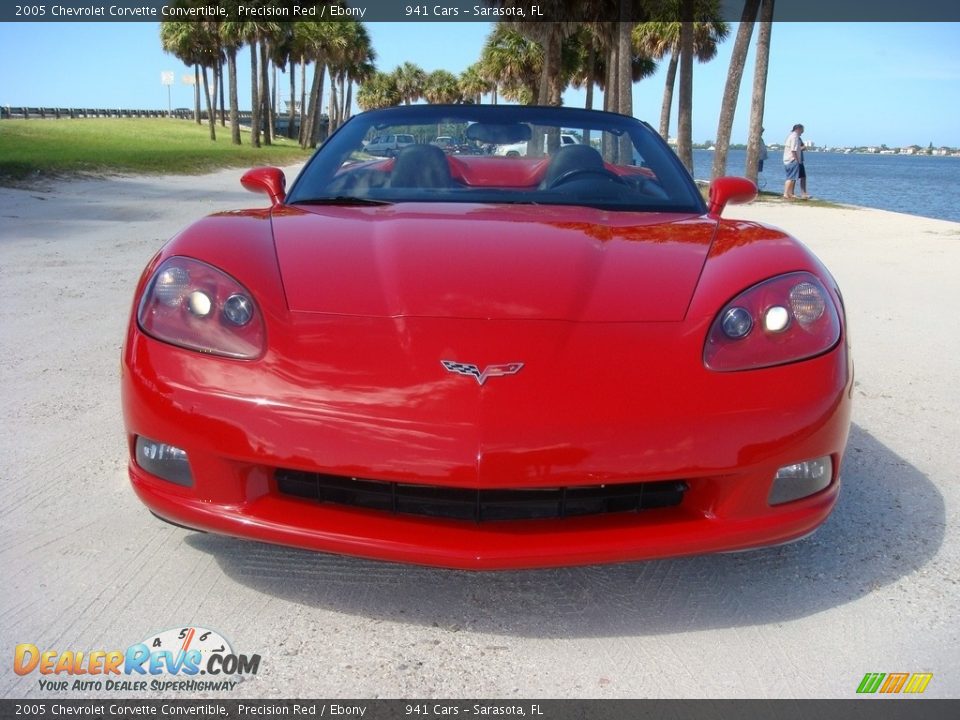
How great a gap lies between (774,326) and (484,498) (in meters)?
0.82

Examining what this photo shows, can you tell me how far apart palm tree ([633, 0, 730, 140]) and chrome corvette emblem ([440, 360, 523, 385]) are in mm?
29376

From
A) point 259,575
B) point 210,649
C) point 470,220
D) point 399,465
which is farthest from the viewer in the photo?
point 470,220

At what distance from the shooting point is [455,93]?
3538 inches

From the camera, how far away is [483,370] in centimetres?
187

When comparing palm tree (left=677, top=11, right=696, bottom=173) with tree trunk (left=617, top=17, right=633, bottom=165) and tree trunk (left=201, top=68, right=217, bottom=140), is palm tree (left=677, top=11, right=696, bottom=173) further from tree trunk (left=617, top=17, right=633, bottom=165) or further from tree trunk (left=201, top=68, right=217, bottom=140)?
tree trunk (left=201, top=68, right=217, bottom=140)

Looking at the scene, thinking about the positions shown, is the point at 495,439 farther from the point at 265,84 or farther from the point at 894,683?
the point at 265,84

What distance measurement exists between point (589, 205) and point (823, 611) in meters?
1.47

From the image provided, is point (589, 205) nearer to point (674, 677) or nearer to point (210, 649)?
point (674, 677)

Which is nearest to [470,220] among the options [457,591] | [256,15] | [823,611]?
[457,591]

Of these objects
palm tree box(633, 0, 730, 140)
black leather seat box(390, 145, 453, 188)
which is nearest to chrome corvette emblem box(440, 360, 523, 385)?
black leather seat box(390, 145, 453, 188)

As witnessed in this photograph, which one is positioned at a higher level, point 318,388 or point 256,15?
point 256,15

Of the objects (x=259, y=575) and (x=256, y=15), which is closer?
(x=259, y=575)

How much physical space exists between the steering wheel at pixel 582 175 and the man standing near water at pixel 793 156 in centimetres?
1701

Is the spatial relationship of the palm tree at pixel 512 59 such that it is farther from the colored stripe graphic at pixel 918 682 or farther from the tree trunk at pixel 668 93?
the colored stripe graphic at pixel 918 682
